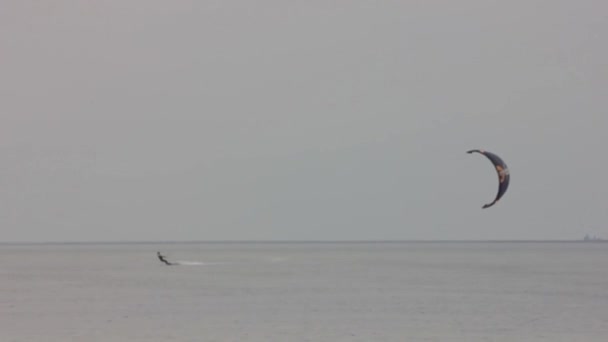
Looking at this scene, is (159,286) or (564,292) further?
(159,286)

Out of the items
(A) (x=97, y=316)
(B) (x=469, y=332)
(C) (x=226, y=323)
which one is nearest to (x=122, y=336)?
(C) (x=226, y=323)

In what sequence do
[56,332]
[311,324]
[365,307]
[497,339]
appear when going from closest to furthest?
[497,339]
[56,332]
[311,324]
[365,307]

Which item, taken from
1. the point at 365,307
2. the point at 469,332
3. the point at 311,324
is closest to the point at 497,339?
the point at 469,332

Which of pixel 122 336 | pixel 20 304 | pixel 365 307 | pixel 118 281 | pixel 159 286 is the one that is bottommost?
pixel 122 336

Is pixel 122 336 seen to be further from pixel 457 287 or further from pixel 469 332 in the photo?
pixel 457 287

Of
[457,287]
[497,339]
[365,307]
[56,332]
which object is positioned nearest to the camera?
[497,339]

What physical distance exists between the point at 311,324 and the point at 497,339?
10138 mm

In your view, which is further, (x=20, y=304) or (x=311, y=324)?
(x=20, y=304)

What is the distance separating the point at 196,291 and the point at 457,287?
69.9 feet

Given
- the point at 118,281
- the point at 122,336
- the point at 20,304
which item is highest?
the point at 118,281

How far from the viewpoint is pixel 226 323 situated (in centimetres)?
5369

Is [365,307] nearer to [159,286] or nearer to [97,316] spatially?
[97,316]

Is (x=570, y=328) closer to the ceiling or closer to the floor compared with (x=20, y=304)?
closer to the floor

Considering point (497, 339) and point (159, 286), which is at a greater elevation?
point (159, 286)
